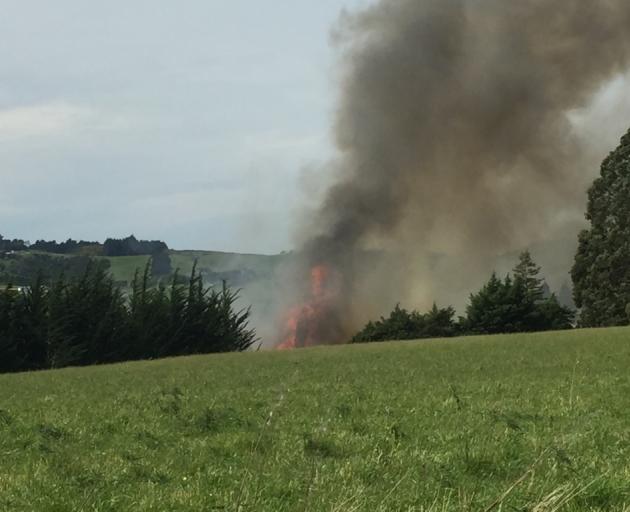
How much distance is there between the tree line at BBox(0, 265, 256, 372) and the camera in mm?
74062

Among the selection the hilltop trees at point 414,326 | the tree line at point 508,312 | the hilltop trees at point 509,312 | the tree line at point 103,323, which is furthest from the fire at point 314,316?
the hilltop trees at point 509,312

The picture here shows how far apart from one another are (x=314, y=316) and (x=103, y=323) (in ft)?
129

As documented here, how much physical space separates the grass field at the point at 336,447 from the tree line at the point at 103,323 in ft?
173

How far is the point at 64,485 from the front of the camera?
31.2ft

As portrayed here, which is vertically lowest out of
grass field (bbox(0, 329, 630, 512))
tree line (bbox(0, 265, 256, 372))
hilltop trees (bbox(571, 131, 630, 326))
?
grass field (bbox(0, 329, 630, 512))

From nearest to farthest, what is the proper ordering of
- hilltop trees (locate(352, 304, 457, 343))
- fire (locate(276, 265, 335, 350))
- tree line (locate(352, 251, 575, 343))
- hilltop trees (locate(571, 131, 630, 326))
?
hilltop trees (locate(571, 131, 630, 326))
tree line (locate(352, 251, 575, 343))
hilltop trees (locate(352, 304, 457, 343))
fire (locate(276, 265, 335, 350))

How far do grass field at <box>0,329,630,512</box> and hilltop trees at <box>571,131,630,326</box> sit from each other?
4137 centimetres

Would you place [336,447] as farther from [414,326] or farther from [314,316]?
[314,316]

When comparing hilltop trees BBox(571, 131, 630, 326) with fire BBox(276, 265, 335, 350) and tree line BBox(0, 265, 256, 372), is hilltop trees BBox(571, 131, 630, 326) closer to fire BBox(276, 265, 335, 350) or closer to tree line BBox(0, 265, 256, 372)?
tree line BBox(0, 265, 256, 372)

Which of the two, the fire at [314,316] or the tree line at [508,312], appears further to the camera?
the fire at [314,316]

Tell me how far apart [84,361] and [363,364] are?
48989 millimetres

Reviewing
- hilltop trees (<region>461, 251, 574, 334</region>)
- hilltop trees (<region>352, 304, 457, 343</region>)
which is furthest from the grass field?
hilltop trees (<region>352, 304, 457, 343</region>)

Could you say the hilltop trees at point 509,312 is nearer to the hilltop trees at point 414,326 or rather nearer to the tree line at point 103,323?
the hilltop trees at point 414,326

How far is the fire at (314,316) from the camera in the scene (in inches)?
4189
